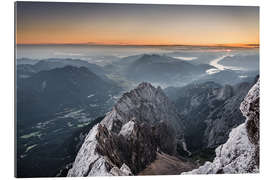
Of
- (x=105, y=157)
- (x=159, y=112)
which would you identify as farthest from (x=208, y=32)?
(x=105, y=157)

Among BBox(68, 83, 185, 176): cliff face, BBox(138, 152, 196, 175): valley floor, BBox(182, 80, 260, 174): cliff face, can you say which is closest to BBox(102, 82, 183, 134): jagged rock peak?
BBox(68, 83, 185, 176): cliff face

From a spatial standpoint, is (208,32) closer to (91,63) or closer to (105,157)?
(91,63)

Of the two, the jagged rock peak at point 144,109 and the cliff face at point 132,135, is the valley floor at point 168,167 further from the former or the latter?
the jagged rock peak at point 144,109

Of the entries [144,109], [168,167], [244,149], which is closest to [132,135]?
[144,109]

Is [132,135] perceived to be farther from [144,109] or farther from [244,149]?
[244,149]

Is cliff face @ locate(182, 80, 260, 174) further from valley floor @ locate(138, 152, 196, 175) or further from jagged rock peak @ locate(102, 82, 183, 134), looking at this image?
jagged rock peak @ locate(102, 82, 183, 134)
